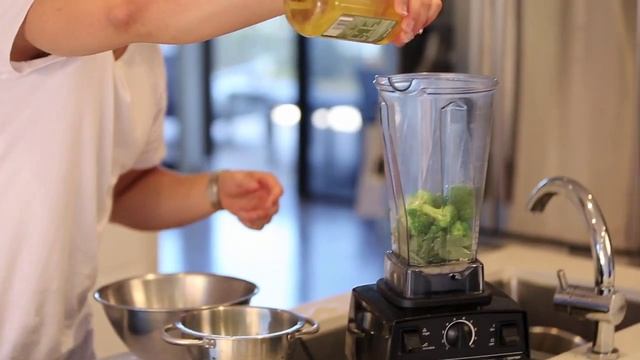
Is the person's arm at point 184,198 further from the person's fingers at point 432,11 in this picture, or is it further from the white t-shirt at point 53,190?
the person's fingers at point 432,11

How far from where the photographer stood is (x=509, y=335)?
120cm

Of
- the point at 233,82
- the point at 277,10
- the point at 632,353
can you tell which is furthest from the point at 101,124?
the point at 233,82

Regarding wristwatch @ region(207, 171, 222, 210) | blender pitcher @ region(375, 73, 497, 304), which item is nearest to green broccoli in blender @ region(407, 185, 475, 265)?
blender pitcher @ region(375, 73, 497, 304)

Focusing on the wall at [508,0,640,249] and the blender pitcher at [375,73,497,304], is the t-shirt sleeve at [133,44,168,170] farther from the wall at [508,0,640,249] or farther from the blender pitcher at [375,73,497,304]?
the wall at [508,0,640,249]

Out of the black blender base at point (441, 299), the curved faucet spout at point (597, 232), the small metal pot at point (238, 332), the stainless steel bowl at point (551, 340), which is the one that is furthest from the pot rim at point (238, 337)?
the stainless steel bowl at point (551, 340)

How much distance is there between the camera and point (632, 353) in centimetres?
131

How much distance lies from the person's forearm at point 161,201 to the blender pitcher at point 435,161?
0.39 m

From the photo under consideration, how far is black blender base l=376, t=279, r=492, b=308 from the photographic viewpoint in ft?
3.91

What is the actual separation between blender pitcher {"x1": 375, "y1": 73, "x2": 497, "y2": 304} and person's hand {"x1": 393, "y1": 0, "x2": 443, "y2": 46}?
6.2 inches

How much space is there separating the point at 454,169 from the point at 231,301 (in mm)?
337

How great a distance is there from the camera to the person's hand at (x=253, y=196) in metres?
1.50

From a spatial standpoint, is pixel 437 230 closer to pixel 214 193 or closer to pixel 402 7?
pixel 402 7

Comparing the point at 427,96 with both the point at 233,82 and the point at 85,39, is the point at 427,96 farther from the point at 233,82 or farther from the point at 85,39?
the point at 233,82

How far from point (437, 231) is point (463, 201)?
0.19 ft
